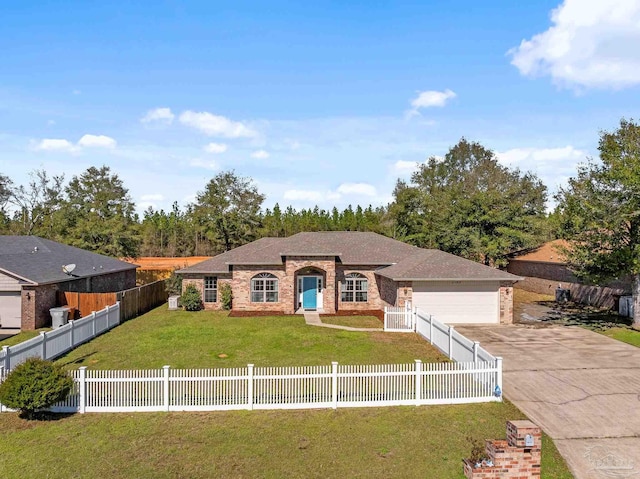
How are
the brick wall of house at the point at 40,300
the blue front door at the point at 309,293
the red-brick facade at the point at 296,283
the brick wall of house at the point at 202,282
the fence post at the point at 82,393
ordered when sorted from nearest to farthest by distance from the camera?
1. the fence post at the point at 82,393
2. the brick wall of house at the point at 40,300
3. the red-brick facade at the point at 296,283
4. the blue front door at the point at 309,293
5. the brick wall of house at the point at 202,282

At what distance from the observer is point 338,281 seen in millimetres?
27547

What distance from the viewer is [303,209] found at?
9075 centimetres

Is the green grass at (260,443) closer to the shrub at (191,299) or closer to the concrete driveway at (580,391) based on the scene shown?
the concrete driveway at (580,391)

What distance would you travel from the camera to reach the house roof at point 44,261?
22.2m

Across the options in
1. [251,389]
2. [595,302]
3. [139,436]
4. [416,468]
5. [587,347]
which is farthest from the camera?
[595,302]

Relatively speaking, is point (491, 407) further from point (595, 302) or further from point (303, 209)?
point (303, 209)

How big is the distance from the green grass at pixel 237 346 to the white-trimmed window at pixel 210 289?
4632 mm

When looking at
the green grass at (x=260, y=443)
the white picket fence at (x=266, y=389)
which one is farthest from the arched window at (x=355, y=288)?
the green grass at (x=260, y=443)

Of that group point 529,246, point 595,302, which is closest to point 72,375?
point 595,302

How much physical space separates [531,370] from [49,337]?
52.1 feet

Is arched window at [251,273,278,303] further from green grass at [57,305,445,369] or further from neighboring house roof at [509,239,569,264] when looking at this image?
neighboring house roof at [509,239,569,264]

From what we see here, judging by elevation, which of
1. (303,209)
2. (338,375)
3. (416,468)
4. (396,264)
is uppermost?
(303,209)

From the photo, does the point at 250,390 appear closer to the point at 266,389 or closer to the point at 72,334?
the point at 266,389

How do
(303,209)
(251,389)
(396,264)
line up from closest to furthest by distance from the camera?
(251,389) < (396,264) < (303,209)
